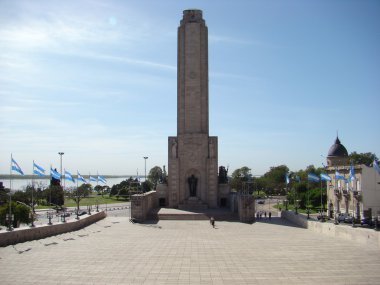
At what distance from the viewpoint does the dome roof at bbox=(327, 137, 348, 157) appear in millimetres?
63594

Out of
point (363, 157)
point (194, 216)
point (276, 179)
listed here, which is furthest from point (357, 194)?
point (276, 179)

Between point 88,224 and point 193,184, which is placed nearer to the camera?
point 88,224

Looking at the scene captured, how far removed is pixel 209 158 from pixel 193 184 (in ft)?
11.6

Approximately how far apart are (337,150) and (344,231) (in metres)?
42.1

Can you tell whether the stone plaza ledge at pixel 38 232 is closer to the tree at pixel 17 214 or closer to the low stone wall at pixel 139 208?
the low stone wall at pixel 139 208

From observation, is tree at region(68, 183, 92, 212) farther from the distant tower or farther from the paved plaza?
the distant tower

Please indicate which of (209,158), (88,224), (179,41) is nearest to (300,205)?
(209,158)

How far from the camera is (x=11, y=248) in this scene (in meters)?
19.8

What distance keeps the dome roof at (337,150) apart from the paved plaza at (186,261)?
4169 cm

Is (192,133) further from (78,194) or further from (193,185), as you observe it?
(78,194)

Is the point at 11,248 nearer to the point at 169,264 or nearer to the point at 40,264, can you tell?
the point at 40,264

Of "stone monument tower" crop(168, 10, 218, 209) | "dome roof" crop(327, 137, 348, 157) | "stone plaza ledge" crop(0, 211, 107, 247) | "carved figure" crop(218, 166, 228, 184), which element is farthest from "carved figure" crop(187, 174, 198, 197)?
"dome roof" crop(327, 137, 348, 157)

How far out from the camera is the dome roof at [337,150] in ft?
209

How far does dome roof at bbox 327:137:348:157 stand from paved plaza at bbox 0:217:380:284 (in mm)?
41693
